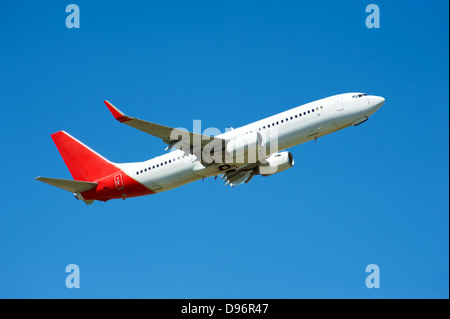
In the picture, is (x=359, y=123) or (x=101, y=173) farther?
(x=101, y=173)

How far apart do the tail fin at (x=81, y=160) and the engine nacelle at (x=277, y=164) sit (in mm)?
12674

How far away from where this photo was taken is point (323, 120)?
52312mm

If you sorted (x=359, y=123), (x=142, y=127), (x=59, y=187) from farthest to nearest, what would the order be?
(x=59, y=187), (x=359, y=123), (x=142, y=127)

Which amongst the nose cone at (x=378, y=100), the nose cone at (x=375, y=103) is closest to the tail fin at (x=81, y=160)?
the nose cone at (x=375, y=103)

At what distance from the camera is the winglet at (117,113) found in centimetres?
4762

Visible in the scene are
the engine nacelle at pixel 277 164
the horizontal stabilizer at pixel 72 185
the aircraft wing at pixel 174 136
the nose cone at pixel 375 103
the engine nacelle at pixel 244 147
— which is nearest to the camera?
the aircraft wing at pixel 174 136

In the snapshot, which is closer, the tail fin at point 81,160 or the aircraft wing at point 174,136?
the aircraft wing at point 174,136

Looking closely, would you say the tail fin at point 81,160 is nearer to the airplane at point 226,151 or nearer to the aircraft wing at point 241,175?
the airplane at point 226,151

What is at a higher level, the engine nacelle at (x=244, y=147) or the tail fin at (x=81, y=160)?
the tail fin at (x=81, y=160)

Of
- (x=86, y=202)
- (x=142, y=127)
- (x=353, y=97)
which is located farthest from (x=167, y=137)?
(x=353, y=97)

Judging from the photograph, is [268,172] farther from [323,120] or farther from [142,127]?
[142,127]

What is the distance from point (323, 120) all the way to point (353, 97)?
3.38 metres

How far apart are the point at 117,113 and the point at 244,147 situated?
33.8 feet

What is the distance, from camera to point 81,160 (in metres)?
60.1
